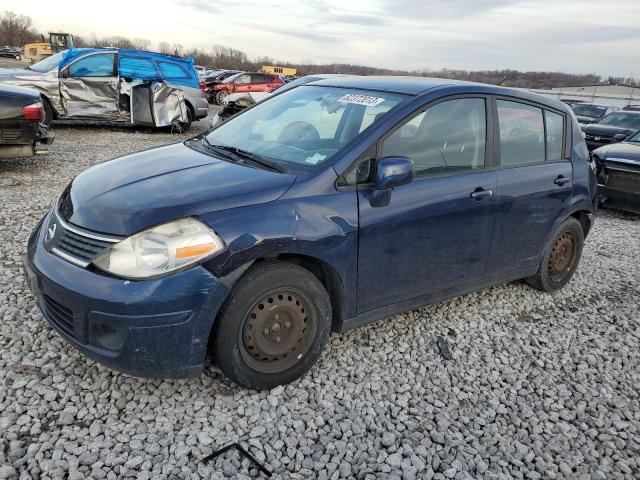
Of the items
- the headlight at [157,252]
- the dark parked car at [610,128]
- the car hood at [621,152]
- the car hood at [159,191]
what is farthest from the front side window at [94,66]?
the dark parked car at [610,128]

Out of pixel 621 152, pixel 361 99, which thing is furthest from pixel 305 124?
pixel 621 152

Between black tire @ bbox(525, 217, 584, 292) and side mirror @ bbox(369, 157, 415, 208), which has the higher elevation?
side mirror @ bbox(369, 157, 415, 208)

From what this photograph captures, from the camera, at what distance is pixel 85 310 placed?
238 cm

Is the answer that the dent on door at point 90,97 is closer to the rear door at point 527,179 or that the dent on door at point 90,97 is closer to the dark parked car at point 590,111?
the rear door at point 527,179

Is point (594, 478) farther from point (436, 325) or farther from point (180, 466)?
point (180, 466)

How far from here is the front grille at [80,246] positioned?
2.44 meters

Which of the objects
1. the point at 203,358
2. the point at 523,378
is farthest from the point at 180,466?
the point at 523,378

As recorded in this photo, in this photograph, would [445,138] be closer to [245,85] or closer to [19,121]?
[19,121]

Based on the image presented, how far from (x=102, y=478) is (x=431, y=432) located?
1.60 metres

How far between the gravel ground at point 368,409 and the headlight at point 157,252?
0.78m

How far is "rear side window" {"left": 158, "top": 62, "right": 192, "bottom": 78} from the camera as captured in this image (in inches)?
480

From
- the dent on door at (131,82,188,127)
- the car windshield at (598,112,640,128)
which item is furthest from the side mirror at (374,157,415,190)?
the car windshield at (598,112,640,128)

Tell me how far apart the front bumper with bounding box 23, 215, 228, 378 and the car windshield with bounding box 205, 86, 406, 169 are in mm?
1019

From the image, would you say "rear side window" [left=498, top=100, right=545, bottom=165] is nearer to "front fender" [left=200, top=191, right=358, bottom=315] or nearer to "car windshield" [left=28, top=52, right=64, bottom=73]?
"front fender" [left=200, top=191, right=358, bottom=315]
